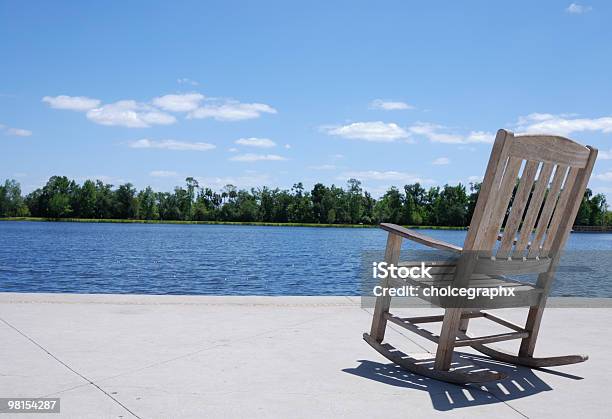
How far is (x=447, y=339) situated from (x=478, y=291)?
14.4 inches

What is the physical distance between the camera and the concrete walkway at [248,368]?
2.80m

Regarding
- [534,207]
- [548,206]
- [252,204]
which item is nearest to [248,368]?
[534,207]

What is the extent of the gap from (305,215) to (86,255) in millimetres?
86903

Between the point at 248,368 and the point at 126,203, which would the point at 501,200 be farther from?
the point at 126,203

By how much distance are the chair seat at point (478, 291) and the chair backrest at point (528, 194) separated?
222 mm

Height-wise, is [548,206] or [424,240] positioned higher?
[548,206]

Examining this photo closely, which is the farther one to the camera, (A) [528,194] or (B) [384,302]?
(B) [384,302]

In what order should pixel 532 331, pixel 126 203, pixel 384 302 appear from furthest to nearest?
pixel 126 203
pixel 384 302
pixel 532 331

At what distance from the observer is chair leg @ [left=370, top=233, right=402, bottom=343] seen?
12.8 ft

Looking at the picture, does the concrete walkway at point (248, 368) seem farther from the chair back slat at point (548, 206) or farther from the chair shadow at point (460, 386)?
the chair back slat at point (548, 206)

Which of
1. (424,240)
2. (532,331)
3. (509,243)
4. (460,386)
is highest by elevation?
(509,243)

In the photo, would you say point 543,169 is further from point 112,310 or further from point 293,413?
point 112,310

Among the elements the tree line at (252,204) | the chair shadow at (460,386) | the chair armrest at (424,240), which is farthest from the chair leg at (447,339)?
the tree line at (252,204)

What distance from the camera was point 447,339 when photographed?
10.9ft
